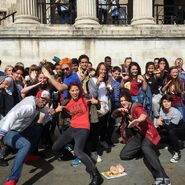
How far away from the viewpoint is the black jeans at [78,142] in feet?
19.4

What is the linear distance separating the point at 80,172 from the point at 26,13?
935cm

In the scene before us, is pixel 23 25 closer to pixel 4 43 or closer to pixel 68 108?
pixel 4 43

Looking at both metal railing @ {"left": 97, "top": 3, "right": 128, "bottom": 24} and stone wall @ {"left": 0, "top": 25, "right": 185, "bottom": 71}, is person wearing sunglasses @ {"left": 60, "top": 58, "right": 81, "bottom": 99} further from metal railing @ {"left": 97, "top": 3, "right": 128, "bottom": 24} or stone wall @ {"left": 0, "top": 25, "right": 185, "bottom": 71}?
metal railing @ {"left": 97, "top": 3, "right": 128, "bottom": 24}

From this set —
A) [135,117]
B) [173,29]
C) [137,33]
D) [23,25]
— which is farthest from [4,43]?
[135,117]

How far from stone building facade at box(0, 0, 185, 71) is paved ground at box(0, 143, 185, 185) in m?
7.25

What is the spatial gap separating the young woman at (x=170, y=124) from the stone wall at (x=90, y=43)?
22.9 feet

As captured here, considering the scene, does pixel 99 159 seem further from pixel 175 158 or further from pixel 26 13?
pixel 26 13

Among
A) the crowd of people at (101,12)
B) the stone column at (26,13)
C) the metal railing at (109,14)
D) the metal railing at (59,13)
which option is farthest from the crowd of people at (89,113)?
the metal railing at (109,14)

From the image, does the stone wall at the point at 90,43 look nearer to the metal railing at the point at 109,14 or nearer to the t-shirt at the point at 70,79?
the metal railing at the point at 109,14

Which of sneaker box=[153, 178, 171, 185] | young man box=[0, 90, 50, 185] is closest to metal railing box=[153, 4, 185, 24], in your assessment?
young man box=[0, 90, 50, 185]

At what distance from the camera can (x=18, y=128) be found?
20.2 feet

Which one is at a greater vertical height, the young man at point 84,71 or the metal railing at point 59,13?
the metal railing at point 59,13

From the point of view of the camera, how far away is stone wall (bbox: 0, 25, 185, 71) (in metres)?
13.7

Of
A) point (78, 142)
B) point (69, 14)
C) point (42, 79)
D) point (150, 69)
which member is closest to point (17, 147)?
point (78, 142)
